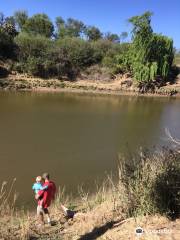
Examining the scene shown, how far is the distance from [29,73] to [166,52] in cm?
1610

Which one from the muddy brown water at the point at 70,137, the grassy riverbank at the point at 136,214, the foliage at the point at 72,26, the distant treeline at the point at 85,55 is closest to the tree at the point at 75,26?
the foliage at the point at 72,26

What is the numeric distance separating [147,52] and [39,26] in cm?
2449

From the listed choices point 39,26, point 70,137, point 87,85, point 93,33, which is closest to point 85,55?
point 87,85

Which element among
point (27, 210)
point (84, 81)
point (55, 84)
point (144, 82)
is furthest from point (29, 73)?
point (27, 210)

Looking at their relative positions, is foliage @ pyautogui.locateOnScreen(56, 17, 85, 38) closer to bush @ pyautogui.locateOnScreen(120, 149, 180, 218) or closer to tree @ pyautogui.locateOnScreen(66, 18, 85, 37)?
tree @ pyautogui.locateOnScreen(66, 18, 85, 37)

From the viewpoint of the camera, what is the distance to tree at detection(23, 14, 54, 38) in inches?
2147

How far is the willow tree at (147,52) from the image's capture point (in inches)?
1465

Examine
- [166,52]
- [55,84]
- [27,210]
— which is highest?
[166,52]

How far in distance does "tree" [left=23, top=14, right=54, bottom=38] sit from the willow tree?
21257 millimetres

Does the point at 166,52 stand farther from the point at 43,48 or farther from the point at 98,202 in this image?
the point at 98,202

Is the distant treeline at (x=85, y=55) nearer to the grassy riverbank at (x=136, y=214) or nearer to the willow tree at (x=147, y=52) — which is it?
the willow tree at (x=147, y=52)

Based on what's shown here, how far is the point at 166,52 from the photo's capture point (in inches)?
1528

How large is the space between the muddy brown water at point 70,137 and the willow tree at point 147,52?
11.4 metres

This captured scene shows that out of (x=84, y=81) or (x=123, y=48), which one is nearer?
(x=84, y=81)
